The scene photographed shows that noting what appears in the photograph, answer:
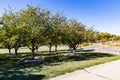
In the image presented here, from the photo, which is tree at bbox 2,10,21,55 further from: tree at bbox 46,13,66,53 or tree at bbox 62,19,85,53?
tree at bbox 62,19,85,53

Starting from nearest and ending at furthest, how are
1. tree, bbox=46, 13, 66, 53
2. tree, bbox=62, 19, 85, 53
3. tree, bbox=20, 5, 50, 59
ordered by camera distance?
tree, bbox=20, 5, 50, 59
tree, bbox=46, 13, 66, 53
tree, bbox=62, 19, 85, 53

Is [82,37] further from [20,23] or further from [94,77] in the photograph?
[94,77]

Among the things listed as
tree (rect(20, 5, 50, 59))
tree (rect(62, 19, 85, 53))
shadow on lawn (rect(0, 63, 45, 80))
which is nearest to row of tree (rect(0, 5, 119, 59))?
tree (rect(20, 5, 50, 59))

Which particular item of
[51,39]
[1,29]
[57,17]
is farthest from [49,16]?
[1,29]

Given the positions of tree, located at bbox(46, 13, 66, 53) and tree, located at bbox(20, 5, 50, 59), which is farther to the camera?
tree, located at bbox(46, 13, 66, 53)

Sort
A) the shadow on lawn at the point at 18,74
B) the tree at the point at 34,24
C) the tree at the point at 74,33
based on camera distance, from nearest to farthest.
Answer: the shadow on lawn at the point at 18,74 → the tree at the point at 34,24 → the tree at the point at 74,33

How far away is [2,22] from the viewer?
21547 millimetres

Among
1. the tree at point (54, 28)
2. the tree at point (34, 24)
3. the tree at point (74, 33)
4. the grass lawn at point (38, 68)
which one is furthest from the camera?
the tree at point (74, 33)

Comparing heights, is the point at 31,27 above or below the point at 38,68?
above

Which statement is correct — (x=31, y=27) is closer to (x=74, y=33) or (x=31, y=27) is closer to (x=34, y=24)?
(x=34, y=24)

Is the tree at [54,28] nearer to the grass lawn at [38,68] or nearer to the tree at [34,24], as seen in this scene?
the tree at [34,24]

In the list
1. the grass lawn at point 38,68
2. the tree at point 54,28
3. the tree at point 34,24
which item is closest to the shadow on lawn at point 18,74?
the grass lawn at point 38,68

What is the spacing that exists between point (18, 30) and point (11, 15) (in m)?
3.20

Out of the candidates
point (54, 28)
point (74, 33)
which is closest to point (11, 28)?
point (54, 28)
